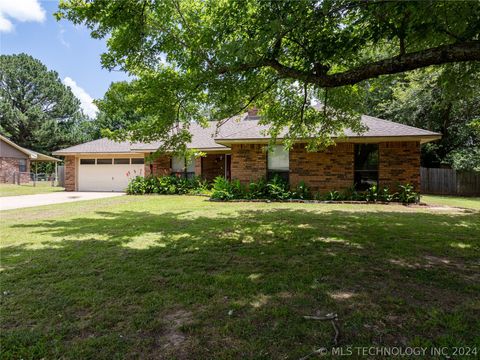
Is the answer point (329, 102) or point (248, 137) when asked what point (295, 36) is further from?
point (248, 137)

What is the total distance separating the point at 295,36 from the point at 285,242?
140 inches

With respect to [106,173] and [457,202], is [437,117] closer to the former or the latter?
[457,202]

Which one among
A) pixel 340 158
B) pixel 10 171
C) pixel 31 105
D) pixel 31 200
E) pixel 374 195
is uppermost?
Answer: pixel 31 105

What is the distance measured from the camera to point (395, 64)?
4430mm

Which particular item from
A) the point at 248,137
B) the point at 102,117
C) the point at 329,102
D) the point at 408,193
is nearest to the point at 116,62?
the point at 329,102

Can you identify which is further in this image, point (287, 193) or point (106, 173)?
point (106, 173)

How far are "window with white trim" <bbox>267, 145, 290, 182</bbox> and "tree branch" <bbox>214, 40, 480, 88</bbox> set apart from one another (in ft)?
28.8

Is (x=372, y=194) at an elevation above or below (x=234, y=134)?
below

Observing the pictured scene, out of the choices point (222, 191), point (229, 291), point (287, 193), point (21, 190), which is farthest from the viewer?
point (21, 190)

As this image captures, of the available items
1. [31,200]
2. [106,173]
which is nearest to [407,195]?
[31,200]

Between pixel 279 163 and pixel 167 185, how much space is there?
6613 millimetres

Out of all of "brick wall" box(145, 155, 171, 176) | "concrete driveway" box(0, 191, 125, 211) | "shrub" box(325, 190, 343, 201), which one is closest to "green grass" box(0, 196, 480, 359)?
"shrub" box(325, 190, 343, 201)

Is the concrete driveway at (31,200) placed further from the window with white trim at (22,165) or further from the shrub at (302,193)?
the window with white trim at (22,165)

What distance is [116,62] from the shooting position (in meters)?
6.10
